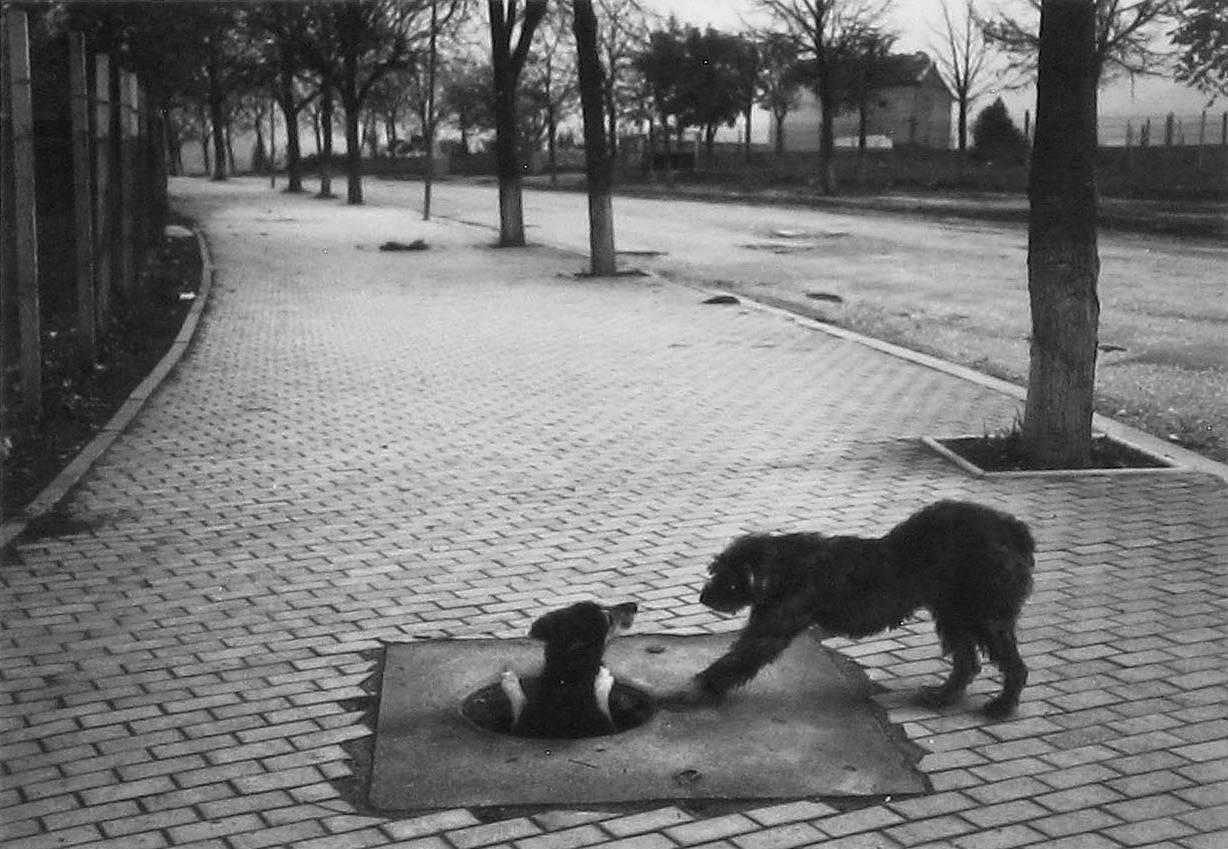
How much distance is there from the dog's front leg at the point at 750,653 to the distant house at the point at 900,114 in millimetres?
48710

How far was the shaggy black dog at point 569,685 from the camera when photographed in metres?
4.84

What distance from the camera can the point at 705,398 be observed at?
11.2 meters

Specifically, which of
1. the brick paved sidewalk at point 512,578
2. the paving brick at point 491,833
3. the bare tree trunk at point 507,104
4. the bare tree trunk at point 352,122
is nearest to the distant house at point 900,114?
the bare tree trunk at point 352,122

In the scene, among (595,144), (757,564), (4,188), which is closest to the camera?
(757,564)

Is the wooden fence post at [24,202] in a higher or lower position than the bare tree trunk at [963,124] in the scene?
lower

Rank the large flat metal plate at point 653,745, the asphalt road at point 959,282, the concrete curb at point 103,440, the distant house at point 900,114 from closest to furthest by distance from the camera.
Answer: the large flat metal plate at point 653,745 < the concrete curb at point 103,440 < the asphalt road at point 959,282 < the distant house at point 900,114

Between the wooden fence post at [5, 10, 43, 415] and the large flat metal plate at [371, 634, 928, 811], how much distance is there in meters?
5.01

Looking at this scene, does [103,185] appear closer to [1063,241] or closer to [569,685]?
[1063,241]

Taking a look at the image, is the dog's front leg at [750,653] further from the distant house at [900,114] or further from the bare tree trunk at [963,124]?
the distant house at [900,114]

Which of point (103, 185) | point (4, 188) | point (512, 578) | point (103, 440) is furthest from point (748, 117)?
point (512, 578)

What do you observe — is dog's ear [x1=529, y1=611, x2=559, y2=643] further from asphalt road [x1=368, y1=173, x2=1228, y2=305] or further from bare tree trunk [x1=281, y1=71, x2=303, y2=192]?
bare tree trunk [x1=281, y1=71, x2=303, y2=192]

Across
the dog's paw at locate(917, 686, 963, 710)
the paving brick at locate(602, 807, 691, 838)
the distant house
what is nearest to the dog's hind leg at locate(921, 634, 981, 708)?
the dog's paw at locate(917, 686, 963, 710)

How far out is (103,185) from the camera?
40.8ft

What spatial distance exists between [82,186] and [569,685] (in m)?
7.33
